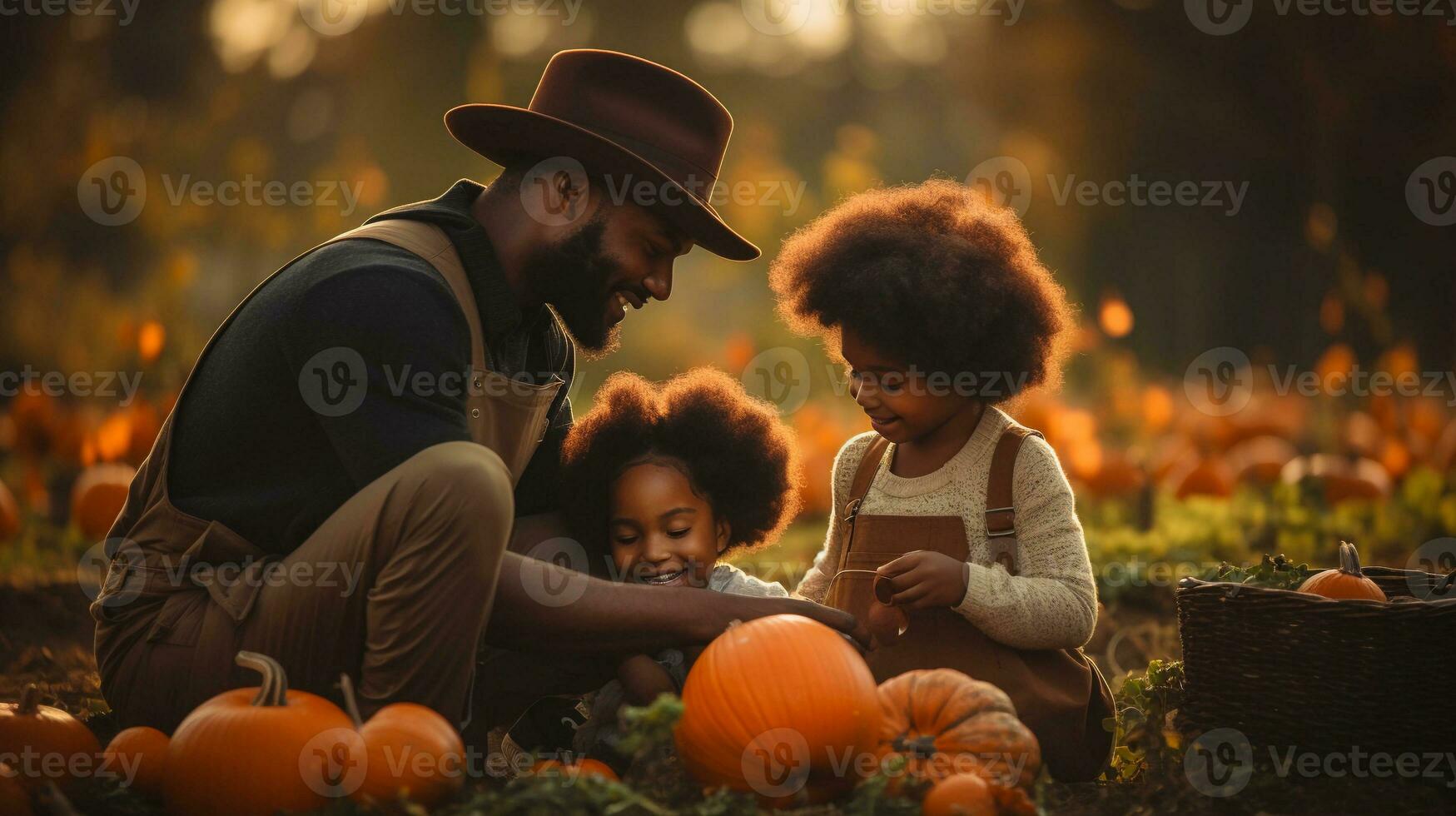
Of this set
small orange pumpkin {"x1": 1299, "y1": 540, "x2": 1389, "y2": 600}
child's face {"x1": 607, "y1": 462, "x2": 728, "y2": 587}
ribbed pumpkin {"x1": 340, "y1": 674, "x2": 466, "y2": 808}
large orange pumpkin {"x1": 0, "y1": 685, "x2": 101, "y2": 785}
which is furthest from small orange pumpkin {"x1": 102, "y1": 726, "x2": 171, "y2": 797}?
small orange pumpkin {"x1": 1299, "y1": 540, "x2": 1389, "y2": 600}

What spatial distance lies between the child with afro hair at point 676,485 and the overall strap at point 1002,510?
61cm

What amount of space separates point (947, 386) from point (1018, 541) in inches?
18.5

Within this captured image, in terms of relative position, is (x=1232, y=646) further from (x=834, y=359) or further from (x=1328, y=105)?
(x=1328, y=105)

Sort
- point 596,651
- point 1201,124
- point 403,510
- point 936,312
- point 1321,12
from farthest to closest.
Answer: point 1201,124, point 1321,12, point 936,312, point 596,651, point 403,510

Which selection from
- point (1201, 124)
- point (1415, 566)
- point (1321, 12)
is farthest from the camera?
point (1201, 124)

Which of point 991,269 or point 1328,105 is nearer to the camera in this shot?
point 991,269

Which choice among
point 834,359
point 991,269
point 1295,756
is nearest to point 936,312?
point 991,269

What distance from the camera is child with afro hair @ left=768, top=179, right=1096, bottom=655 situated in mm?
3076

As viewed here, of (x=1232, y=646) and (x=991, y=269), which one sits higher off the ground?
(x=991, y=269)

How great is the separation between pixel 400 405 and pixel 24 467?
239 inches

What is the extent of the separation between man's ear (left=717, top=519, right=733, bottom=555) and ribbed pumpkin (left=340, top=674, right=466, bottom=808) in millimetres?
1338

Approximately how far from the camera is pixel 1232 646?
3.09 meters

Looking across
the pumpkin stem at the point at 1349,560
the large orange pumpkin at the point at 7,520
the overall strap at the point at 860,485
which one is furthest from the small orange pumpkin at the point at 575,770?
the large orange pumpkin at the point at 7,520

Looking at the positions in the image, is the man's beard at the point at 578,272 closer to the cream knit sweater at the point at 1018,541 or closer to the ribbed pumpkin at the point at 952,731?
the cream knit sweater at the point at 1018,541
